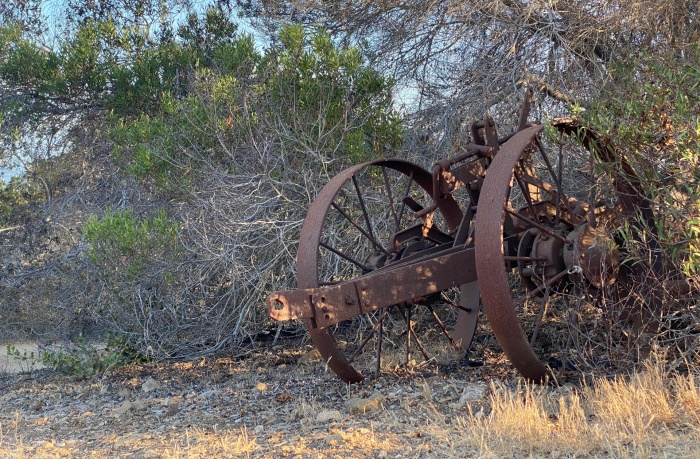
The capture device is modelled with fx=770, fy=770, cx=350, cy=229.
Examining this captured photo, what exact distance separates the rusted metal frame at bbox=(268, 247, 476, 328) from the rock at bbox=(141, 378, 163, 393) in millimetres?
2538

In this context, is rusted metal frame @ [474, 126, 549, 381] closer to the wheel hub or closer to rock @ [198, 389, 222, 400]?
the wheel hub

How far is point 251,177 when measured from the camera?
24.5ft

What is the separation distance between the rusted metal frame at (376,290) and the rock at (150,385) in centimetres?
254

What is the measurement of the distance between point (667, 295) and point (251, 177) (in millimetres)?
3961

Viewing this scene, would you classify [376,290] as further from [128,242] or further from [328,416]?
[128,242]

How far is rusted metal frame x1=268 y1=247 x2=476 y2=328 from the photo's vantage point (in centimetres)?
475

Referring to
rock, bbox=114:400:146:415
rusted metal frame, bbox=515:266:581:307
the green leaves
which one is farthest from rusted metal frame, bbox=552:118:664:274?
rock, bbox=114:400:146:415

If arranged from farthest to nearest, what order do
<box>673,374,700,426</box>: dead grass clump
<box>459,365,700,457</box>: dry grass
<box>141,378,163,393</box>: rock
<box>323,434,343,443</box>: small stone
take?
1. <box>141,378,163,393</box>: rock
2. <box>323,434,343,443</box>: small stone
3. <box>673,374,700,426</box>: dead grass clump
4. <box>459,365,700,457</box>: dry grass

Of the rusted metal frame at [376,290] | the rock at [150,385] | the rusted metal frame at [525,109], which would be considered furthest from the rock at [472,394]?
the rock at [150,385]

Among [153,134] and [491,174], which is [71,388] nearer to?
[153,134]

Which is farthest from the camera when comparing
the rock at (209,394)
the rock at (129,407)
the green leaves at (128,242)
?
the green leaves at (128,242)

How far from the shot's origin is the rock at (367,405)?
17.1 ft

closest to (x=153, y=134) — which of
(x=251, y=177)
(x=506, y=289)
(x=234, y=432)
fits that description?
(x=251, y=177)

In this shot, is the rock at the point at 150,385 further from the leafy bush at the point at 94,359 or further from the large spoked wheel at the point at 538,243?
the large spoked wheel at the point at 538,243
